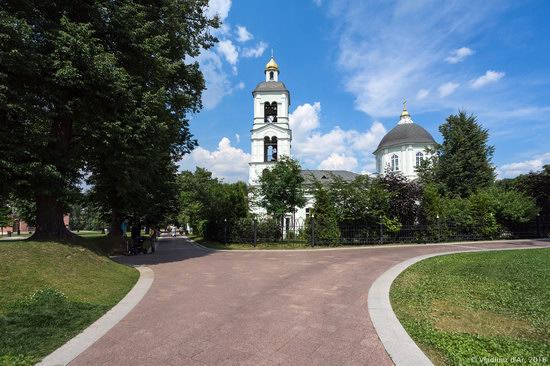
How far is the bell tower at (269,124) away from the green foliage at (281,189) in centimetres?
1705

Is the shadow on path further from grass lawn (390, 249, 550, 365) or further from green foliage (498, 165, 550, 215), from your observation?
green foliage (498, 165, 550, 215)

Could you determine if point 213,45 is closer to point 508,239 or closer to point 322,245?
point 322,245

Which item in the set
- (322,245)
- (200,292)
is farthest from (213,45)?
(200,292)

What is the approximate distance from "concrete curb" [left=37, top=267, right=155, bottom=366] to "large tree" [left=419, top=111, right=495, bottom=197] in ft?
123

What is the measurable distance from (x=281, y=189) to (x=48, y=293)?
19454 mm

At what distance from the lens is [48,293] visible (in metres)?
6.97

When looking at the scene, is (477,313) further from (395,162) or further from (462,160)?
(395,162)

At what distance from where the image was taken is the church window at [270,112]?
147ft

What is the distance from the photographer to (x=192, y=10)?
17219mm

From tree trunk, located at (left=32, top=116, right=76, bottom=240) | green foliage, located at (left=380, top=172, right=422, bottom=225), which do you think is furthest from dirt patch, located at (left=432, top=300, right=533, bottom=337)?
green foliage, located at (left=380, top=172, right=422, bottom=225)

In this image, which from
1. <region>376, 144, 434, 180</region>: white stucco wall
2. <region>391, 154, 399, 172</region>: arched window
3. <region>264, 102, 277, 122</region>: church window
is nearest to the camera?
<region>264, 102, 277, 122</region>: church window

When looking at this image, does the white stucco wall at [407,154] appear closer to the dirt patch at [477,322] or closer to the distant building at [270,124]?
the distant building at [270,124]

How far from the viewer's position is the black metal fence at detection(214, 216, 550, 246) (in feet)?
71.3

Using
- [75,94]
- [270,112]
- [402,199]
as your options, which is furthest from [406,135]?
[75,94]
